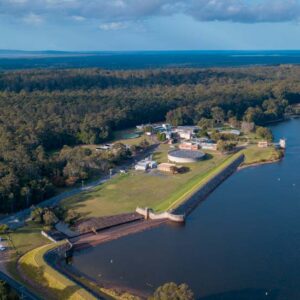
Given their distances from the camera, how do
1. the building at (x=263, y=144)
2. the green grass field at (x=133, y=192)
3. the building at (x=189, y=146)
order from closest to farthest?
the green grass field at (x=133, y=192) < the building at (x=189, y=146) < the building at (x=263, y=144)

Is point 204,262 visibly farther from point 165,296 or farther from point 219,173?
point 219,173

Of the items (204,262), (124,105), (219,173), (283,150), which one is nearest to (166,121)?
(124,105)

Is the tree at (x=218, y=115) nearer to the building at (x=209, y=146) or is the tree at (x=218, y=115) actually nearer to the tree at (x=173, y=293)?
the building at (x=209, y=146)

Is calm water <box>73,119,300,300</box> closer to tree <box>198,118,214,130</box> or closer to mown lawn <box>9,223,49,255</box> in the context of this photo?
mown lawn <box>9,223,49,255</box>

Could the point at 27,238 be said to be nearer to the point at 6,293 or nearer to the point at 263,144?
the point at 6,293

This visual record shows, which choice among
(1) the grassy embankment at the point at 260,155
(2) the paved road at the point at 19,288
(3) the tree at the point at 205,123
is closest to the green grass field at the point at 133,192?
(1) the grassy embankment at the point at 260,155

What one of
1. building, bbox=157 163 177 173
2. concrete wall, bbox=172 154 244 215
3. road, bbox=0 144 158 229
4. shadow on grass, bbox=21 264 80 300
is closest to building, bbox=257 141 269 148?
concrete wall, bbox=172 154 244 215
